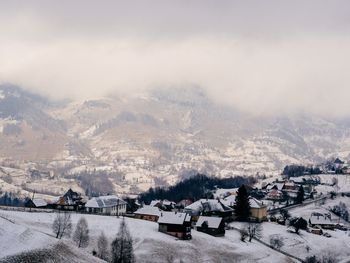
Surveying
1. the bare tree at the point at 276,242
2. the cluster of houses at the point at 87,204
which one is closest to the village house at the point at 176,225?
the bare tree at the point at 276,242

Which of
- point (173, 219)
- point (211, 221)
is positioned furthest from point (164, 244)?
point (211, 221)

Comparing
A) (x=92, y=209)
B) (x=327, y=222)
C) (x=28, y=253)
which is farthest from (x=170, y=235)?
(x=327, y=222)

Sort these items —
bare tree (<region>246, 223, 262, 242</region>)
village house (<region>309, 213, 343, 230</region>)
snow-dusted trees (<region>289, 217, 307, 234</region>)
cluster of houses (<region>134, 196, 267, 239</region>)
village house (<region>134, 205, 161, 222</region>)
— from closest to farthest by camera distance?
1. cluster of houses (<region>134, 196, 267, 239</region>)
2. bare tree (<region>246, 223, 262, 242</region>)
3. snow-dusted trees (<region>289, 217, 307, 234</region>)
4. village house (<region>134, 205, 161, 222</region>)
5. village house (<region>309, 213, 343, 230</region>)

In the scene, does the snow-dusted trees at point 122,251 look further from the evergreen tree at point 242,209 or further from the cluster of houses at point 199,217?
the evergreen tree at point 242,209

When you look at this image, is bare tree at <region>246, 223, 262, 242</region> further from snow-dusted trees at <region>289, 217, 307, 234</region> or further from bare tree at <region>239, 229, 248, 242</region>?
snow-dusted trees at <region>289, 217, 307, 234</region>

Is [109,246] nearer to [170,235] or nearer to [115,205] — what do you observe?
[170,235]

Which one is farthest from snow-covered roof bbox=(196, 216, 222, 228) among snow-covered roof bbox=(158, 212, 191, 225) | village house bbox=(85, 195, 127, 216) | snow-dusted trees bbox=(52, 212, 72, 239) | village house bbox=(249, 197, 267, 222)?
snow-dusted trees bbox=(52, 212, 72, 239)

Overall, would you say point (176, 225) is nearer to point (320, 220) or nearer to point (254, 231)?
point (254, 231)
